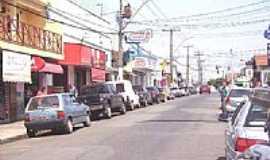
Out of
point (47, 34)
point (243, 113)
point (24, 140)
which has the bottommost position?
point (24, 140)

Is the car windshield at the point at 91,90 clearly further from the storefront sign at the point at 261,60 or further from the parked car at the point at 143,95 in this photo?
the storefront sign at the point at 261,60

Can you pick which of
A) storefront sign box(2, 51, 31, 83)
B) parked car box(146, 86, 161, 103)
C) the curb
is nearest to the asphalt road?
the curb

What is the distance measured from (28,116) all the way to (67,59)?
16854 mm

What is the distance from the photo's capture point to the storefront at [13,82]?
29.4 meters

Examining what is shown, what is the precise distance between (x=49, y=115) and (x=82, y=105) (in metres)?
3.26

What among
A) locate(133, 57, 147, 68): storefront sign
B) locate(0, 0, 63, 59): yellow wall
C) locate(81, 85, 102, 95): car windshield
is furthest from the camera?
locate(133, 57, 147, 68): storefront sign

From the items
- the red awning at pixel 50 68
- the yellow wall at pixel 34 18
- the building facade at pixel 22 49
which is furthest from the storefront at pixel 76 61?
the building facade at pixel 22 49

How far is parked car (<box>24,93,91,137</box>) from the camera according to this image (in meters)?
23.7

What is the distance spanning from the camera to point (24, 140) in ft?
75.2

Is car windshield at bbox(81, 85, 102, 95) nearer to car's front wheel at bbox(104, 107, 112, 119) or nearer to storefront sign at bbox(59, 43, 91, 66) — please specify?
car's front wheel at bbox(104, 107, 112, 119)

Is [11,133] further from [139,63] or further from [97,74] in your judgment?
[139,63]

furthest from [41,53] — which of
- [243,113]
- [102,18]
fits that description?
[243,113]

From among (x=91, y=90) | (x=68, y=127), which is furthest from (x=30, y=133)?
(x=91, y=90)

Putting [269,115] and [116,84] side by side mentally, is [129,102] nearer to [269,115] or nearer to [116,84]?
[116,84]
